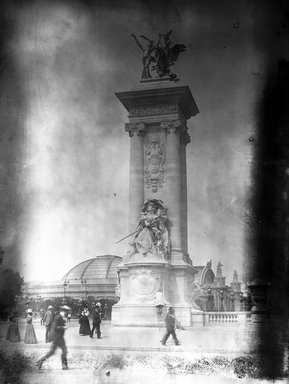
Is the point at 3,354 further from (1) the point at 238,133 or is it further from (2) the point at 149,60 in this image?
(2) the point at 149,60

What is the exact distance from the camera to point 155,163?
109 feet

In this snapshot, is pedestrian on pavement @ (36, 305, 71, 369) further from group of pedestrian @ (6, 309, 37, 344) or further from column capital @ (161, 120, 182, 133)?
column capital @ (161, 120, 182, 133)

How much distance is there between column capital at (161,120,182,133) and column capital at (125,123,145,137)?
1262mm

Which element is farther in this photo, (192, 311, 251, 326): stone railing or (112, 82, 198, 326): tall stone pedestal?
(112, 82, 198, 326): tall stone pedestal

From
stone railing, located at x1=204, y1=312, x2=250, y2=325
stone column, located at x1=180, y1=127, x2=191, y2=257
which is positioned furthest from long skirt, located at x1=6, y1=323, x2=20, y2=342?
stone column, located at x1=180, y1=127, x2=191, y2=257

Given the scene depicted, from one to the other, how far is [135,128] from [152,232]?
6.41 meters

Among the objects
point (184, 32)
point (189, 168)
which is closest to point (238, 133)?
point (184, 32)

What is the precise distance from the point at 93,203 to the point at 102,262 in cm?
6193

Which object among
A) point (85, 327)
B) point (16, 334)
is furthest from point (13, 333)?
point (85, 327)

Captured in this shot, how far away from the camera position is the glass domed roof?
84463 millimetres

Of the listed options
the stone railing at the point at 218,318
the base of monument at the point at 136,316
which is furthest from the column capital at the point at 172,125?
the stone railing at the point at 218,318

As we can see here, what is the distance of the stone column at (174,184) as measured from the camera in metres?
31.9

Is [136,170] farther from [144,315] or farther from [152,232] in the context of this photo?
[144,315]

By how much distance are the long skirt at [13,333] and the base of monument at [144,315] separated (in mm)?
8633
